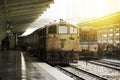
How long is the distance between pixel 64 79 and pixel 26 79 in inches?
51.7

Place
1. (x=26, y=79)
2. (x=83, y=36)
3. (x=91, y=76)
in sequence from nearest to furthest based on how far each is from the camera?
(x=26, y=79) → (x=91, y=76) → (x=83, y=36)

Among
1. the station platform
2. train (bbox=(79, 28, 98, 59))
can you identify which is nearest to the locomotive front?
the station platform

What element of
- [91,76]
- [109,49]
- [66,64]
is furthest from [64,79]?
[109,49]

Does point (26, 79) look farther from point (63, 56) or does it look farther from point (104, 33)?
point (104, 33)

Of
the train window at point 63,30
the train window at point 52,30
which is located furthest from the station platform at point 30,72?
the train window at point 63,30

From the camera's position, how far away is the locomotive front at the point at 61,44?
829 inches

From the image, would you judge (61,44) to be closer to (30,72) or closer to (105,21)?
(30,72)

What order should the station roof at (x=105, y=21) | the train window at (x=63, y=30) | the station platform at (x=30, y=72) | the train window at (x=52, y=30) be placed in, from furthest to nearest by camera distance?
A: the station roof at (x=105, y=21) < the train window at (x=63, y=30) < the train window at (x=52, y=30) < the station platform at (x=30, y=72)

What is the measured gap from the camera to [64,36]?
21.2 meters

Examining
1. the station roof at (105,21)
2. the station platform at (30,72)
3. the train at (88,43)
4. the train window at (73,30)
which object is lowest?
the station platform at (30,72)

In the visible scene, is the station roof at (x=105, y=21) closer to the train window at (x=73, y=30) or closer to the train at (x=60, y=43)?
the train window at (x=73, y=30)

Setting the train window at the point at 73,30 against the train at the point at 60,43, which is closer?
the train at the point at 60,43

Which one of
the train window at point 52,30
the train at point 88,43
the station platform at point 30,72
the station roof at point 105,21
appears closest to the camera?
the station platform at point 30,72

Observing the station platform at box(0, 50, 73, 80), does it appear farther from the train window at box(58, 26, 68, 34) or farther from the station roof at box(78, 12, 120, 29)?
the station roof at box(78, 12, 120, 29)
